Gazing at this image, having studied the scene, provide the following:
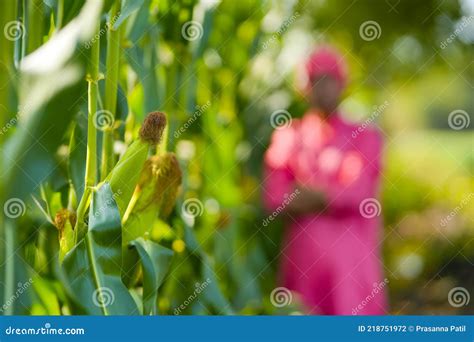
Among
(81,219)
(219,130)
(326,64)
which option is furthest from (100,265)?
(326,64)

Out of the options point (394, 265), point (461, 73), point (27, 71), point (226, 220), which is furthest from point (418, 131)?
point (27, 71)

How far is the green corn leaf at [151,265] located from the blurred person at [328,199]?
27 cm

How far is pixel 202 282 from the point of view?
1.52m

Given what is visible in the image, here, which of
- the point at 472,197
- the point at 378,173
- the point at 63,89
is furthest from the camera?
the point at 472,197

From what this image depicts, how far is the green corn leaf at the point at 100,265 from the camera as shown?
135cm

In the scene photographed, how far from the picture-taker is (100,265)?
1.37 meters

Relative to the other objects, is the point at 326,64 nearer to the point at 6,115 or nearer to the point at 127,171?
the point at 127,171

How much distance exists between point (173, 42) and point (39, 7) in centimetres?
26

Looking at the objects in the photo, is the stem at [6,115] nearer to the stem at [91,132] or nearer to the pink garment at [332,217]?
the stem at [91,132]

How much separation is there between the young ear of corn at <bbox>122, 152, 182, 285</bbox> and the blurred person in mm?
236

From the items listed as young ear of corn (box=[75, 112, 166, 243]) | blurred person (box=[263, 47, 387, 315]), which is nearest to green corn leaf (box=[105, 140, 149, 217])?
young ear of corn (box=[75, 112, 166, 243])

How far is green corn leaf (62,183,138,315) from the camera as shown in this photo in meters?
1.35

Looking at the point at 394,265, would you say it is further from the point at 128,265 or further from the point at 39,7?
the point at 39,7

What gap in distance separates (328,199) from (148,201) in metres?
0.38
